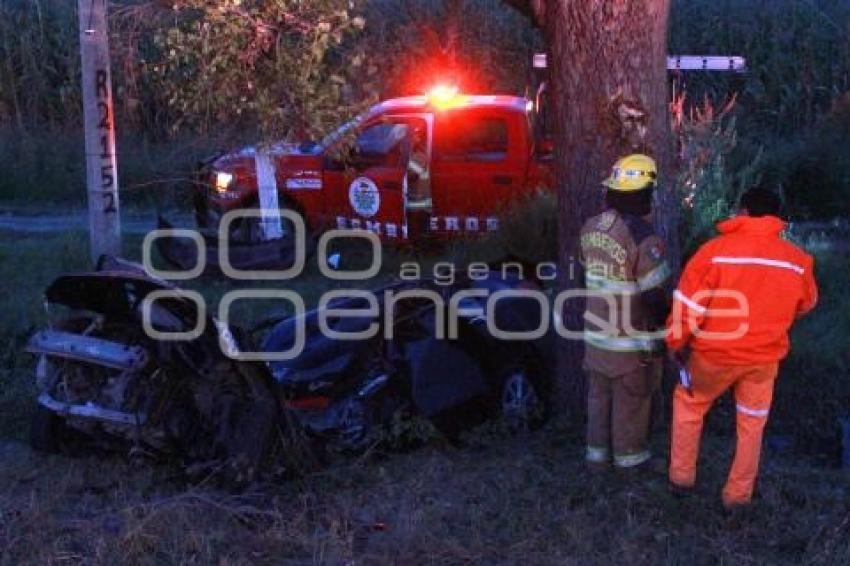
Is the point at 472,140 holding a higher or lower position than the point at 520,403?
higher

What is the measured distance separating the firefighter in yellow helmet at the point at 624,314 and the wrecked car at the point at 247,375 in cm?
87

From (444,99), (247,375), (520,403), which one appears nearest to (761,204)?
(520,403)

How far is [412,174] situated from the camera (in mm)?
12203

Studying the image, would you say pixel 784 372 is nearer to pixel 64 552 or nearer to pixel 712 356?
pixel 712 356

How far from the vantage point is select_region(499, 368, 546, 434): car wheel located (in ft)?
22.1

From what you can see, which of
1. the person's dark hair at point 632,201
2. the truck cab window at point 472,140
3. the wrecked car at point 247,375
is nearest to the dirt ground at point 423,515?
the wrecked car at point 247,375

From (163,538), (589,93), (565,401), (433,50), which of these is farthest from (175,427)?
(433,50)

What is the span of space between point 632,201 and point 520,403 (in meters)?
1.78

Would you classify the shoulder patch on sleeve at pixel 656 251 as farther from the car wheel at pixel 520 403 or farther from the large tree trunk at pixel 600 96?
the car wheel at pixel 520 403

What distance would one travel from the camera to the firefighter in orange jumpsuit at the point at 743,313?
5.17m

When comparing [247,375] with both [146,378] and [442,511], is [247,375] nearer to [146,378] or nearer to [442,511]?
[146,378]

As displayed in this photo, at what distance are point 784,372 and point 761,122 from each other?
13.4 metres

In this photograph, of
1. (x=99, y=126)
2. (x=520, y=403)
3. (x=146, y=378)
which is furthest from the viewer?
(x=99, y=126)

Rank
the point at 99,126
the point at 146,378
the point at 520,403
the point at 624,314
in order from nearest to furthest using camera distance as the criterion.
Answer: the point at 624,314, the point at 146,378, the point at 520,403, the point at 99,126
